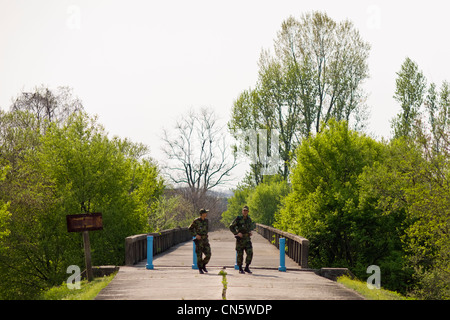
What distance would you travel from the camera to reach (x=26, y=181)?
76.5 feet

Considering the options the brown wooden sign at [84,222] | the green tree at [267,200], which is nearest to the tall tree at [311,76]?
the green tree at [267,200]

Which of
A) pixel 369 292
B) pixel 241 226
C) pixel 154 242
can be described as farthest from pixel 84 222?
pixel 154 242

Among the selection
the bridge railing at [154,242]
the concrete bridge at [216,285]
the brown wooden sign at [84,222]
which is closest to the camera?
the concrete bridge at [216,285]

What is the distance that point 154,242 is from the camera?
75.5ft

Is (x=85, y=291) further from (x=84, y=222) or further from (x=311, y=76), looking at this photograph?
(x=311, y=76)

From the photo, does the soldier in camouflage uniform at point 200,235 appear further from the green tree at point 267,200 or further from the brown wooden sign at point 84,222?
the green tree at point 267,200

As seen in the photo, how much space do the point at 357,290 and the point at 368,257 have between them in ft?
42.0

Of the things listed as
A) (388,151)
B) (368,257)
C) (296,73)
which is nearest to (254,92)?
(296,73)

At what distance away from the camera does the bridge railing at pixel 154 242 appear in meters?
17.8

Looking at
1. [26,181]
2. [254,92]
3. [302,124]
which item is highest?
[254,92]

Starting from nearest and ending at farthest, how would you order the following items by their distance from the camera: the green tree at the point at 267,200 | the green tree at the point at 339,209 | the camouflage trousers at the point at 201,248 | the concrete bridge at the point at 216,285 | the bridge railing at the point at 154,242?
1. the concrete bridge at the point at 216,285
2. the camouflage trousers at the point at 201,248
3. the bridge railing at the point at 154,242
4. the green tree at the point at 339,209
5. the green tree at the point at 267,200
